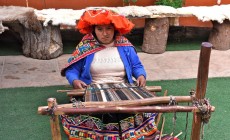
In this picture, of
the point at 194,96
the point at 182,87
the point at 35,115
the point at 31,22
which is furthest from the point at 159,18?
the point at 194,96

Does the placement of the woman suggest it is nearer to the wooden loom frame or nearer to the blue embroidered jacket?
the blue embroidered jacket

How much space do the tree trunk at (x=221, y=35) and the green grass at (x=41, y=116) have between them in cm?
140

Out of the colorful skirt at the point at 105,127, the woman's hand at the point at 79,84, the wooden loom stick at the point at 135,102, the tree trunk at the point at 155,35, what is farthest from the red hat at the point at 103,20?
the tree trunk at the point at 155,35

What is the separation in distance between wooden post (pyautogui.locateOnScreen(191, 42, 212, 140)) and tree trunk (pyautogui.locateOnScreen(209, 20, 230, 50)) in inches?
157

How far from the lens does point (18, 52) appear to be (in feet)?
18.2

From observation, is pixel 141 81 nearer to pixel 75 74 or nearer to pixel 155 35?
pixel 75 74

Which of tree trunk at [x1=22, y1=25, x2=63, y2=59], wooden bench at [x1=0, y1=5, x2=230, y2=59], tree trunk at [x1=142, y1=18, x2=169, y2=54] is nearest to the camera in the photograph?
wooden bench at [x1=0, y1=5, x2=230, y2=59]

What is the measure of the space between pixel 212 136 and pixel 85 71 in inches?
52.7

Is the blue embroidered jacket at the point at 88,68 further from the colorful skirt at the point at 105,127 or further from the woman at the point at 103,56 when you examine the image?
the colorful skirt at the point at 105,127

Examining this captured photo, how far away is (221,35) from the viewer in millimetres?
5840

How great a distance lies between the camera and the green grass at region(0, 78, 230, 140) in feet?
10.7

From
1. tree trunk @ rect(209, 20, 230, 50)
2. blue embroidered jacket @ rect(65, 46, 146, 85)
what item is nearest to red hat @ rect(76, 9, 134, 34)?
blue embroidered jacket @ rect(65, 46, 146, 85)

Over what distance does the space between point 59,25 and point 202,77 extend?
353cm

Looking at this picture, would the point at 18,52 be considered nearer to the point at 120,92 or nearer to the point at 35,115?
the point at 35,115
